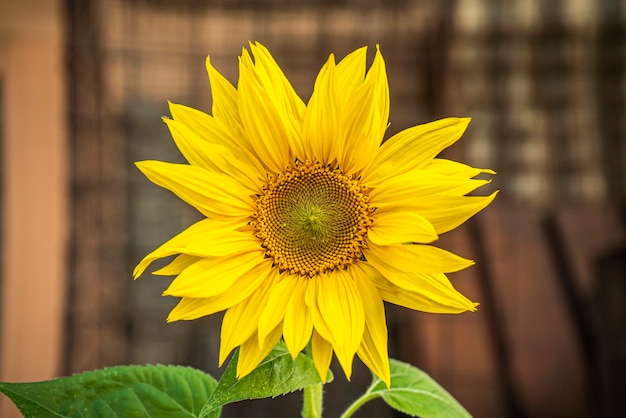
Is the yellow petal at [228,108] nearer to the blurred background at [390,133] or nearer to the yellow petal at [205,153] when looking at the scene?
the yellow petal at [205,153]

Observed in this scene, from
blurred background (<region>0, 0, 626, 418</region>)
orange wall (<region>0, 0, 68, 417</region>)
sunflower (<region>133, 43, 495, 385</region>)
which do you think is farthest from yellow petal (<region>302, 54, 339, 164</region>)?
orange wall (<region>0, 0, 68, 417</region>)

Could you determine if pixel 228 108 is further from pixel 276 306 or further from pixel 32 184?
pixel 32 184

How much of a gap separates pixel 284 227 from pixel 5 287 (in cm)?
213

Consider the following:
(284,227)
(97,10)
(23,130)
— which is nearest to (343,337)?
(284,227)

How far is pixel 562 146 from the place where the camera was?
2.04m

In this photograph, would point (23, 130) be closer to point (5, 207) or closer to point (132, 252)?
point (5, 207)

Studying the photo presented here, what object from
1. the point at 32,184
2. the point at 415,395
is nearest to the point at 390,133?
the point at 32,184

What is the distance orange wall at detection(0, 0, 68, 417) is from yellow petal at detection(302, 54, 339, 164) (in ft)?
6.63

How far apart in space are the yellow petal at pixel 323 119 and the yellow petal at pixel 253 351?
0.06 metres

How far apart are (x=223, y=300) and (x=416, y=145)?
0.08m

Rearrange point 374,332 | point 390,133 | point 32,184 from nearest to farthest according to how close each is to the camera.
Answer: point 374,332 < point 390,133 < point 32,184

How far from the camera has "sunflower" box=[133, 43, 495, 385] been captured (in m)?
0.23

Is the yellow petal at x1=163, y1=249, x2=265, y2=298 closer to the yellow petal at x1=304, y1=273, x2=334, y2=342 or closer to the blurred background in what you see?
the yellow petal at x1=304, y1=273, x2=334, y2=342

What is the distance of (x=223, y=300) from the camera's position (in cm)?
24
